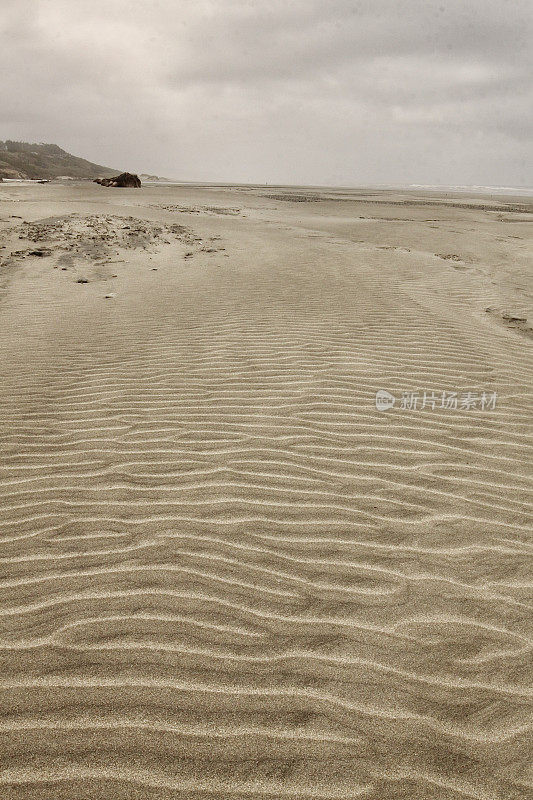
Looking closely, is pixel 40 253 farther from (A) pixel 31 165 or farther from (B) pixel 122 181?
(A) pixel 31 165

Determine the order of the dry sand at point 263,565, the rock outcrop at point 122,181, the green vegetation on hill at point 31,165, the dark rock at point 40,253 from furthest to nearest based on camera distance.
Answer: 1. the green vegetation on hill at point 31,165
2. the rock outcrop at point 122,181
3. the dark rock at point 40,253
4. the dry sand at point 263,565

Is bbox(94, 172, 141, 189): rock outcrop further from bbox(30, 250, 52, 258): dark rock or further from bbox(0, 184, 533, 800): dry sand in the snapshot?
bbox(0, 184, 533, 800): dry sand

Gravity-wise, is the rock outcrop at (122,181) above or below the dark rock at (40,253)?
above

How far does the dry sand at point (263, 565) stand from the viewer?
167 centimetres

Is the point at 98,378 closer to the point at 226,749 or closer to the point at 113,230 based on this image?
the point at 226,749

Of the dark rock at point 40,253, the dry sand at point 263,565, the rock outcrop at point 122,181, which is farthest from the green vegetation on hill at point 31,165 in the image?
the dry sand at point 263,565

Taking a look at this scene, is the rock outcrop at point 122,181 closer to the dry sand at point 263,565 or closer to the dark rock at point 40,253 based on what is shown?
the dark rock at point 40,253

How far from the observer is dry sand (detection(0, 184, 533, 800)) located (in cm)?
167

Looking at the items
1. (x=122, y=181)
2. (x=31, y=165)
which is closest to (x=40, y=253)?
(x=122, y=181)

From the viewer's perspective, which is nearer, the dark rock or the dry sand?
the dry sand

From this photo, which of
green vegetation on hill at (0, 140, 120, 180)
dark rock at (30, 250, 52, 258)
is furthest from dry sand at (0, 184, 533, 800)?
green vegetation on hill at (0, 140, 120, 180)

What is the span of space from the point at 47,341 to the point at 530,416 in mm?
5041

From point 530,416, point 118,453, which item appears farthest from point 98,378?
point 530,416

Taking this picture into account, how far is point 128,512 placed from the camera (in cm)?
281
